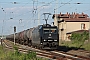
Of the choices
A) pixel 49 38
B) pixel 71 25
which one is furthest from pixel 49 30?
pixel 71 25

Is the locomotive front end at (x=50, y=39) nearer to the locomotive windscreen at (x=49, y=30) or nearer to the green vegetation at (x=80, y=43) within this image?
the locomotive windscreen at (x=49, y=30)

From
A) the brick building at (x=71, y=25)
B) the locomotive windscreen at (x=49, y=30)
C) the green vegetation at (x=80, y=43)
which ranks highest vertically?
the brick building at (x=71, y=25)

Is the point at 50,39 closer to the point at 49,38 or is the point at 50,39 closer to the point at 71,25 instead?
the point at 49,38

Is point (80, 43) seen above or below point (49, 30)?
below

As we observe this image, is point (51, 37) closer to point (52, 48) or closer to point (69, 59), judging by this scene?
point (52, 48)

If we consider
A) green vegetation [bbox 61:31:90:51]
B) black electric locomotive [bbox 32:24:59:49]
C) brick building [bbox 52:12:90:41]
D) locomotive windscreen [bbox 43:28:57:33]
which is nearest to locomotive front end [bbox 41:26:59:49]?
black electric locomotive [bbox 32:24:59:49]

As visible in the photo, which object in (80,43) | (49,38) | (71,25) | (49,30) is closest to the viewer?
(49,38)

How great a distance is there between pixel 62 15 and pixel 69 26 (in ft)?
25.3

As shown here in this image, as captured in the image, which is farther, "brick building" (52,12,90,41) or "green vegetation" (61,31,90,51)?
"brick building" (52,12,90,41)

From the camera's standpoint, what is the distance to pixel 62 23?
7369cm

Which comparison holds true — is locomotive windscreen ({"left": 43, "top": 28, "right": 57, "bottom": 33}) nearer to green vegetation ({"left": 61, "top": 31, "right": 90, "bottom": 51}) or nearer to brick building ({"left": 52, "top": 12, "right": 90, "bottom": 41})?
green vegetation ({"left": 61, "top": 31, "right": 90, "bottom": 51})

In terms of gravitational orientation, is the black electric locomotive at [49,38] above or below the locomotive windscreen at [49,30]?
below

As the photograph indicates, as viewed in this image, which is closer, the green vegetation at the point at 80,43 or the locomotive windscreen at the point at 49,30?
the locomotive windscreen at the point at 49,30

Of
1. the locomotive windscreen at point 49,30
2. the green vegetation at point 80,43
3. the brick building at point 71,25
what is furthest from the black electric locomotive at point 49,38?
the brick building at point 71,25
